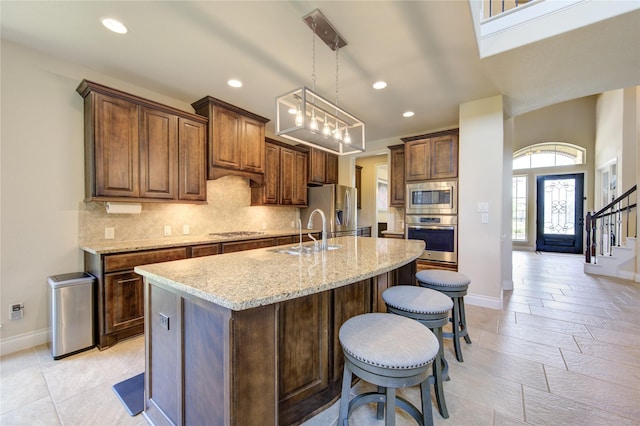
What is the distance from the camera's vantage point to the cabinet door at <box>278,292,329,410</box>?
4.67 feet

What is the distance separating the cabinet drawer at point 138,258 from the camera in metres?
2.38

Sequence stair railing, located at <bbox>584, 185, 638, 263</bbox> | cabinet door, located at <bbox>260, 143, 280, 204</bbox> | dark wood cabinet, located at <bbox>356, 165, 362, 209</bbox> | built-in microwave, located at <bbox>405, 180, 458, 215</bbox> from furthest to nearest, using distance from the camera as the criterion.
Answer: dark wood cabinet, located at <bbox>356, 165, 362, 209</bbox>
stair railing, located at <bbox>584, 185, 638, 263</bbox>
cabinet door, located at <bbox>260, 143, 280, 204</bbox>
built-in microwave, located at <bbox>405, 180, 458, 215</bbox>

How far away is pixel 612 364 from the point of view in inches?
83.0

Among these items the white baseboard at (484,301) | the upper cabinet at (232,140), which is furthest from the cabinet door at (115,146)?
the white baseboard at (484,301)

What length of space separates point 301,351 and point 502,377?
5.16ft

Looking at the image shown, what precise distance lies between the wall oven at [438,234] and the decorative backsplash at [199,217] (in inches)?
90.5

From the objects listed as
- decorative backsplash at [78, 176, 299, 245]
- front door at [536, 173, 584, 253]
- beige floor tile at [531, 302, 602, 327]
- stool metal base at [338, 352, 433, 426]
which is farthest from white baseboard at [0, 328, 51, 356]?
front door at [536, 173, 584, 253]

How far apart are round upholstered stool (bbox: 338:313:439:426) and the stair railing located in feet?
20.1

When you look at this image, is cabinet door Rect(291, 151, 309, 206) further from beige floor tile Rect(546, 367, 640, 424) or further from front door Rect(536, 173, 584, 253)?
front door Rect(536, 173, 584, 253)

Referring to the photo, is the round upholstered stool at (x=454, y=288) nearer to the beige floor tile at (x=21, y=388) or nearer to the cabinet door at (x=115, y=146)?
the beige floor tile at (x=21, y=388)

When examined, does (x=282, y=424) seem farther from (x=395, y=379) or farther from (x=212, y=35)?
(x=212, y=35)

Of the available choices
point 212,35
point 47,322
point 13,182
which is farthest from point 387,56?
point 47,322

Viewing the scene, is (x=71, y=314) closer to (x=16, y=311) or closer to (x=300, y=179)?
(x=16, y=311)

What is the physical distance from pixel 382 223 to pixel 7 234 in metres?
7.08
